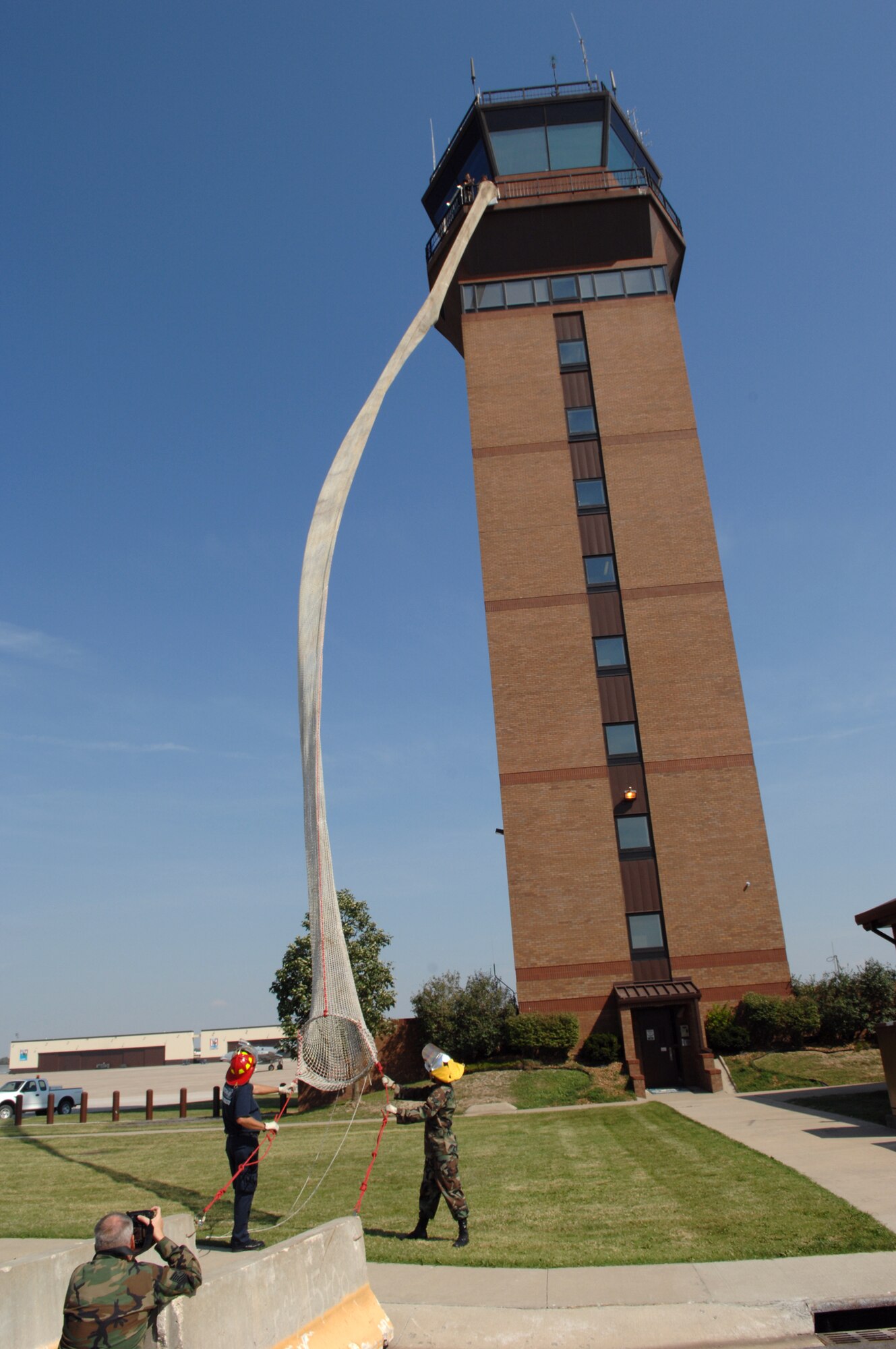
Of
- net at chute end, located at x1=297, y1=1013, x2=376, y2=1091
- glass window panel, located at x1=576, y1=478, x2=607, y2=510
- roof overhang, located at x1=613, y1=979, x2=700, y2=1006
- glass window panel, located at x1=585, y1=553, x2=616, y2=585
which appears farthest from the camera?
glass window panel, located at x1=576, y1=478, x2=607, y2=510

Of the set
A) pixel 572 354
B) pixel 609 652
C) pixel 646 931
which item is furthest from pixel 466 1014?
pixel 572 354

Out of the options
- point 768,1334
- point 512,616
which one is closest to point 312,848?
point 768,1334

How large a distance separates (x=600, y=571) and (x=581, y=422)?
687 cm

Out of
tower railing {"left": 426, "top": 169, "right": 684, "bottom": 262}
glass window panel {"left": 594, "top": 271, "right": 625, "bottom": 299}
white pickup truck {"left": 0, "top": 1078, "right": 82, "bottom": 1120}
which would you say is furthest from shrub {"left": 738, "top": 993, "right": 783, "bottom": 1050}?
tower railing {"left": 426, "top": 169, "right": 684, "bottom": 262}

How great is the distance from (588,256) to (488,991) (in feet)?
103

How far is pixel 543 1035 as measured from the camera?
2972 cm

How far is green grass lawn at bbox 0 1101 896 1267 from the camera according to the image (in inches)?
327

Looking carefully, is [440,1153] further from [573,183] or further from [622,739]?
[573,183]

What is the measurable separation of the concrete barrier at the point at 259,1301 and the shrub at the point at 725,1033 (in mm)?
25355

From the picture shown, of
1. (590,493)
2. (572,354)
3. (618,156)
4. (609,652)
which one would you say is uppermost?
(618,156)

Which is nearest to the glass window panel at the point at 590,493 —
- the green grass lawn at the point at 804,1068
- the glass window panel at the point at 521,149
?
the glass window panel at the point at 521,149

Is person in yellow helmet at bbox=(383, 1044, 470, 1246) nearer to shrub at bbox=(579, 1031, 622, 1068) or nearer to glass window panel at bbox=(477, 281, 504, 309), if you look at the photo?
shrub at bbox=(579, 1031, 622, 1068)

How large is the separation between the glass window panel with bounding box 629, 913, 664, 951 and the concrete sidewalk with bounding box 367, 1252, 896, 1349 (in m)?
24.6

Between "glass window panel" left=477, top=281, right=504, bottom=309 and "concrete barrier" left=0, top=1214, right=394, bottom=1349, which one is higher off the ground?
"glass window panel" left=477, top=281, right=504, bottom=309
